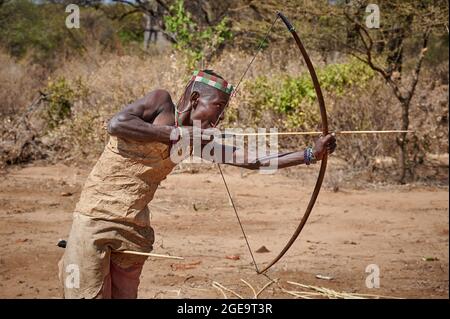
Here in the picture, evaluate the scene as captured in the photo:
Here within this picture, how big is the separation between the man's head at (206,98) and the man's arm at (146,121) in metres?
0.12

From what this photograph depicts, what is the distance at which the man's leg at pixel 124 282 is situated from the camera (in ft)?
13.1

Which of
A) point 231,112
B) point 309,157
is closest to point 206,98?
point 309,157

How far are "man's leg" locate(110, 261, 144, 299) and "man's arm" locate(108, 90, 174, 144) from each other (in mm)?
752

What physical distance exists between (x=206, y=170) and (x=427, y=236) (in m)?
4.07

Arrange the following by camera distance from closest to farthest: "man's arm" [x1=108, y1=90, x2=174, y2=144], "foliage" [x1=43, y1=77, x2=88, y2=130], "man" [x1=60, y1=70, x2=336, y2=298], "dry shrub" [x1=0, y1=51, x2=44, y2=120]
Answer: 1. "man's arm" [x1=108, y1=90, x2=174, y2=144]
2. "man" [x1=60, y1=70, x2=336, y2=298]
3. "dry shrub" [x1=0, y1=51, x2=44, y2=120]
4. "foliage" [x1=43, y1=77, x2=88, y2=130]

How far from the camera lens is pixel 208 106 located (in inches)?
148

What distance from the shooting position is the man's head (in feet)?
12.3

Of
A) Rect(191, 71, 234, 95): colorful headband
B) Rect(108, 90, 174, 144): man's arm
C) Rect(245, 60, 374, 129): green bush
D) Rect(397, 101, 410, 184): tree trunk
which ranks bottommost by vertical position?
Rect(397, 101, 410, 184): tree trunk

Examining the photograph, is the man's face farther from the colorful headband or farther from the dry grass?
the dry grass

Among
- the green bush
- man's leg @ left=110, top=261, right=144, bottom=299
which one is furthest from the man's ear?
the green bush

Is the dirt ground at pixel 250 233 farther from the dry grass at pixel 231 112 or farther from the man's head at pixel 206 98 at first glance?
the man's head at pixel 206 98

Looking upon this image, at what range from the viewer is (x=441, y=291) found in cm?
640

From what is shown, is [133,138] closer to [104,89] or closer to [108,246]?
[108,246]
